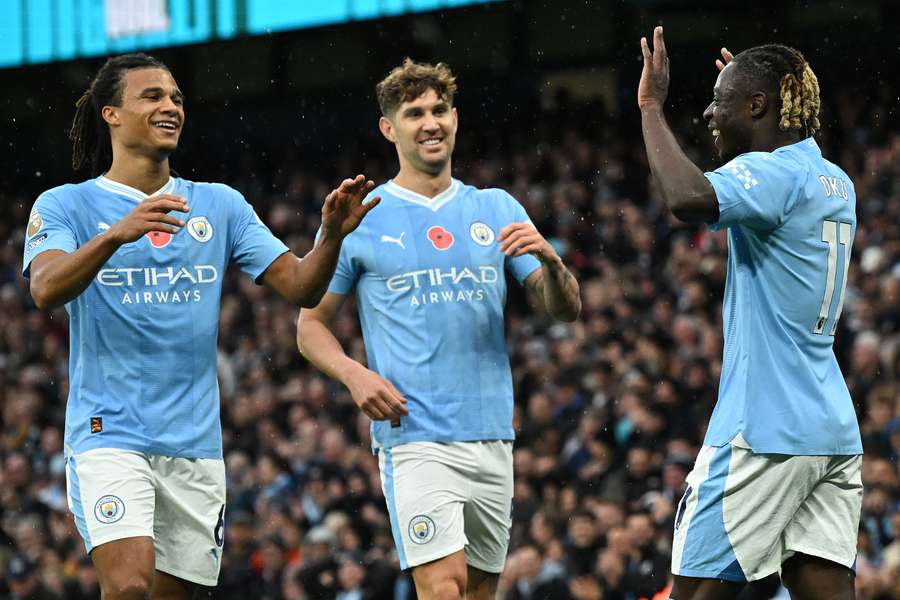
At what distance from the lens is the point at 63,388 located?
17.0 m

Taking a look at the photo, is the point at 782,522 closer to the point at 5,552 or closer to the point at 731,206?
the point at 731,206

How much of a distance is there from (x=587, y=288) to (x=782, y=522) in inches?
368

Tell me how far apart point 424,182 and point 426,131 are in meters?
0.21

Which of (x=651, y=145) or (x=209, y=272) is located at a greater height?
(x=651, y=145)

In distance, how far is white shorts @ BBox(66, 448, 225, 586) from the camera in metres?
4.93

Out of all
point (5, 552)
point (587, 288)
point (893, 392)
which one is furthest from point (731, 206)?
point (5, 552)

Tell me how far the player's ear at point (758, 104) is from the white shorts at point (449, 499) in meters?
1.75

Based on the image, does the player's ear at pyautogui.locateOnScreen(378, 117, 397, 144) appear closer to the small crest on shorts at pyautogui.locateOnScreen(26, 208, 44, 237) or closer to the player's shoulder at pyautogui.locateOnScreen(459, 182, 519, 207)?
the player's shoulder at pyautogui.locateOnScreen(459, 182, 519, 207)

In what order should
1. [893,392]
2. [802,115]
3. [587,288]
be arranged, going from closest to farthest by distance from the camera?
[802,115] → [893,392] → [587,288]

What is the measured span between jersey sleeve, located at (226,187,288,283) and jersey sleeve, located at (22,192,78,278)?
23.5 inches

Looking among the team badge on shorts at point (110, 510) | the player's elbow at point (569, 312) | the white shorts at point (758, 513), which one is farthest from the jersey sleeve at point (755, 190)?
the team badge on shorts at point (110, 510)

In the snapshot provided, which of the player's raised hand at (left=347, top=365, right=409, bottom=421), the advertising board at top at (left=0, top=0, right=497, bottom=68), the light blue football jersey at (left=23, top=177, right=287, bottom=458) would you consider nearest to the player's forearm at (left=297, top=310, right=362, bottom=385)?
the player's raised hand at (left=347, top=365, right=409, bottom=421)

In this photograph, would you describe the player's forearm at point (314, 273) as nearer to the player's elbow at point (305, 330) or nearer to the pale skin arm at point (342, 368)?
the pale skin arm at point (342, 368)

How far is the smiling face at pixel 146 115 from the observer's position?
209 inches
